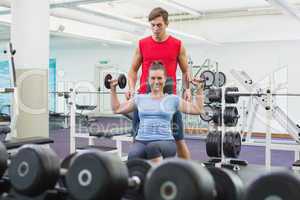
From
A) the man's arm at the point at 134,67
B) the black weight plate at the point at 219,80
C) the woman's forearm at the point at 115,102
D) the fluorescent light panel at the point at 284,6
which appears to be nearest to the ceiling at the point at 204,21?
the fluorescent light panel at the point at 284,6

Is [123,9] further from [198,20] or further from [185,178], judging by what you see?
[185,178]

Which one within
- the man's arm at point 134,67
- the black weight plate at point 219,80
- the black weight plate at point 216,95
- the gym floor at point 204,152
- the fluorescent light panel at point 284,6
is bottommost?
the gym floor at point 204,152

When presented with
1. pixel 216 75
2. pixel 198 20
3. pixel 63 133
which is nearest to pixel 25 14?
pixel 216 75

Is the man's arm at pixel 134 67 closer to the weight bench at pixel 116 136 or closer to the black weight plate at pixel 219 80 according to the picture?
the weight bench at pixel 116 136

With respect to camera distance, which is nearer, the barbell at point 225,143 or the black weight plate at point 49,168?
the black weight plate at point 49,168

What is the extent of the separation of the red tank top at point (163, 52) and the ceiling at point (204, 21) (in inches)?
182

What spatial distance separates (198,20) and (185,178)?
8.52 metres

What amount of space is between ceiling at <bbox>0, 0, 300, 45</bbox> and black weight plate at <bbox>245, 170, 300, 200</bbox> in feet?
20.5

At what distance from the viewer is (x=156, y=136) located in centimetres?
237

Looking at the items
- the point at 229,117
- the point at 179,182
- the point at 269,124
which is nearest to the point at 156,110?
the point at 179,182

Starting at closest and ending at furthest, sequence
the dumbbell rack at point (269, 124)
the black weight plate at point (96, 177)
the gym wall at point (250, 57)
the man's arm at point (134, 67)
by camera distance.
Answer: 1. the black weight plate at point (96, 177)
2. the man's arm at point (134, 67)
3. the dumbbell rack at point (269, 124)
4. the gym wall at point (250, 57)

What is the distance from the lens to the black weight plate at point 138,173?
1221 millimetres

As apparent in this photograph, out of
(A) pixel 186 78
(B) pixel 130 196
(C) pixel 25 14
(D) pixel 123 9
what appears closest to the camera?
(B) pixel 130 196

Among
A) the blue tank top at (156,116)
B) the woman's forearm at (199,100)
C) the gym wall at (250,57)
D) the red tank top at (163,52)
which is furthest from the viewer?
the gym wall at (250,57)
